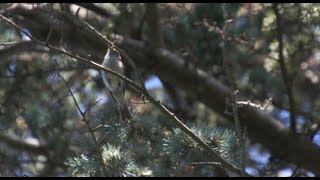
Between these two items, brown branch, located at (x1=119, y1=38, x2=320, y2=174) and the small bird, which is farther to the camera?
brown branch, located at (x1=119, y1=38, x2=320, y2=174)

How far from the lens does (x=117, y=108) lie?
204cm

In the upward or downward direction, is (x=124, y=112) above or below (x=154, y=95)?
below

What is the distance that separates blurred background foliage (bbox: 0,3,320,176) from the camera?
194 cm

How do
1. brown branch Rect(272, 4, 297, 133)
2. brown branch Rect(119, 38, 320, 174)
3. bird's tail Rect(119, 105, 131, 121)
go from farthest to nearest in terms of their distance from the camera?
1. brown branch Rect(119, 38, 320, 174)
2. brown branch Rect(272, 4, 297, 133)
3. bird's tail Rect(119, 105, 131, 121)

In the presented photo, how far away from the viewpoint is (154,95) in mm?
2641

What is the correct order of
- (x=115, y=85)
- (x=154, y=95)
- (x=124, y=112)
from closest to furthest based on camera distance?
(x=124, y=112) → (x=115, y=85) → (x=154, y=95)

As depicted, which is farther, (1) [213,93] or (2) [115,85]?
(1) [213,93]

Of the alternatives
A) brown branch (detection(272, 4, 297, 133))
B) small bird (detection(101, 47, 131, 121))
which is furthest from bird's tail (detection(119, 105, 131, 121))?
brown branch (detection(272, 4, 297, 133))

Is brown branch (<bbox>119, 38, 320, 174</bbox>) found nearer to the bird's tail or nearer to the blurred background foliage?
the blurred background foliage

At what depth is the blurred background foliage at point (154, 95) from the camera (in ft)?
6.38

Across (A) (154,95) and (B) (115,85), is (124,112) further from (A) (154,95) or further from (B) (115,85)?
(A) (154,95)

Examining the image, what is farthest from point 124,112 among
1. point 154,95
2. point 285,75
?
point 285,75

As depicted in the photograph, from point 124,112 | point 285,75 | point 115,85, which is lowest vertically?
point 124,112

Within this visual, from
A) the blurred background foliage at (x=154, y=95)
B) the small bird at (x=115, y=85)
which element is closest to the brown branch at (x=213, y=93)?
the blurred background foliage at (x=154, y=95)
